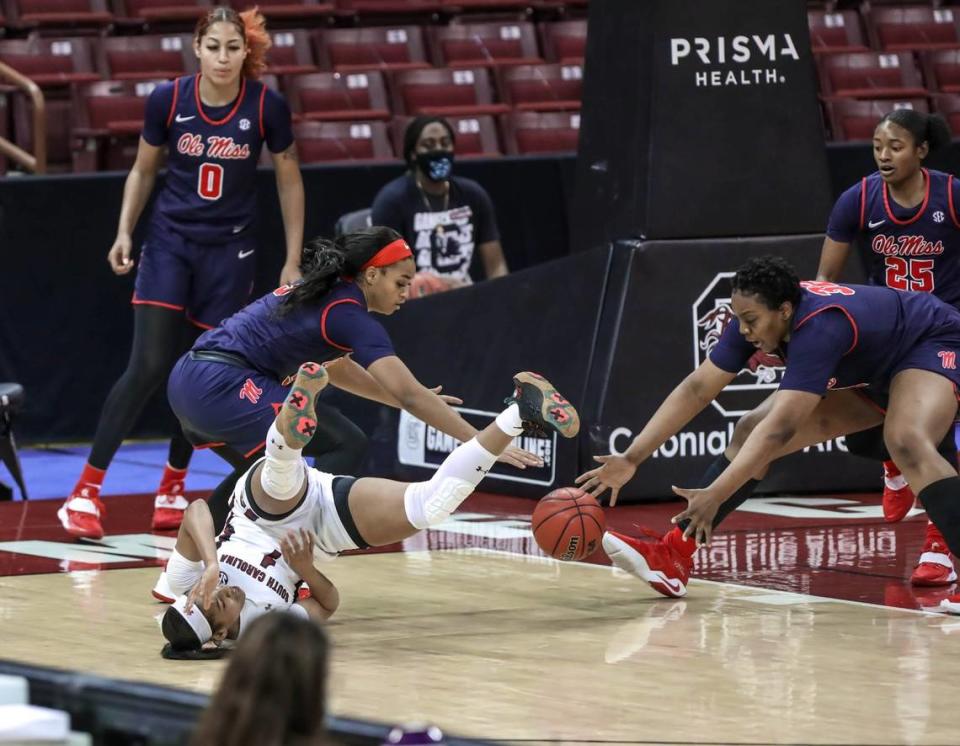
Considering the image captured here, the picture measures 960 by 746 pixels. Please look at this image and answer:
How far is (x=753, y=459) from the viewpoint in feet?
19.9

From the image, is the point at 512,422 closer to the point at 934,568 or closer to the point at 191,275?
the point at 934,568

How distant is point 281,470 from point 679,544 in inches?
62.2

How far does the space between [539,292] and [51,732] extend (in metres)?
5.58

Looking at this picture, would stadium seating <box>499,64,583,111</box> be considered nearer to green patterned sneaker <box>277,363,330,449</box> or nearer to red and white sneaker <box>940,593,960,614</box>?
red and white sneaker <box>940,593,960,614</box>

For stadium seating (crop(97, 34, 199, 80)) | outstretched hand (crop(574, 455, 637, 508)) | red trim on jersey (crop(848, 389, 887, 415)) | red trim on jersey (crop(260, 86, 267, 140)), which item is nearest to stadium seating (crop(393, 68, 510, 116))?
stadium seating (crop(97, 34, 199, 80))

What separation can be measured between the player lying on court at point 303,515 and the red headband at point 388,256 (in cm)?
73

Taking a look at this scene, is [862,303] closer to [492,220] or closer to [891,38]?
[492,220]

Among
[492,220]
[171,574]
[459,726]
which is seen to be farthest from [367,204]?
[459,726]

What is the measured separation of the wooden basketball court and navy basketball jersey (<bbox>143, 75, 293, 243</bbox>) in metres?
1.36

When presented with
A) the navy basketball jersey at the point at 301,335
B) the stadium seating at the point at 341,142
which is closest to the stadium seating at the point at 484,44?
the stadium seating at the point at 341,142

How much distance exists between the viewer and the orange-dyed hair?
7730 mm

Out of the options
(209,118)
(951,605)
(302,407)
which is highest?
(209,118)

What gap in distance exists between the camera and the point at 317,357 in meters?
6.33

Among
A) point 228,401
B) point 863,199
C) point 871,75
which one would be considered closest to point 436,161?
point 863,199
